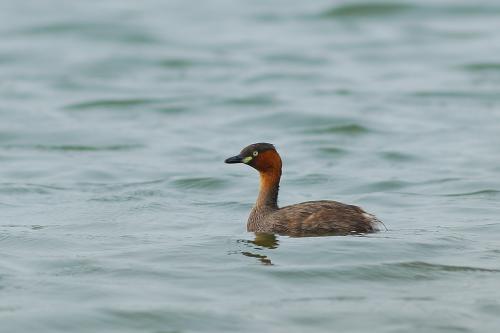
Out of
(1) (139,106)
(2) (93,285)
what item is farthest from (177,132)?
(2) (93,285)

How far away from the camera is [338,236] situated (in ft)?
37.4

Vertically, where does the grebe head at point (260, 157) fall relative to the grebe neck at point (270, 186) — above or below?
above

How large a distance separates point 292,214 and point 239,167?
493 cm

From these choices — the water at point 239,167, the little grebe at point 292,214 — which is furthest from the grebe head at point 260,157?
the water at point 239,167

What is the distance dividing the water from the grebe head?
2.21 feet

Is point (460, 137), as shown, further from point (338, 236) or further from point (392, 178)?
point (338, 236)

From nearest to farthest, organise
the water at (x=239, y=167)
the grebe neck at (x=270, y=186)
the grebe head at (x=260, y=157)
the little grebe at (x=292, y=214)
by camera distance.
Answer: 1. the water at (x=239, y=167)
2. the little grebe at (x=292, y=214)
3. the grebe head at (x=260, y=157)
4. the grebe neck at (x=270, y=186)

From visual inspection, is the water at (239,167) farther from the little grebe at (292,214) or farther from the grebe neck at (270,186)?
the grebe neck at (270,186)

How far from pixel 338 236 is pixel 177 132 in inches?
317

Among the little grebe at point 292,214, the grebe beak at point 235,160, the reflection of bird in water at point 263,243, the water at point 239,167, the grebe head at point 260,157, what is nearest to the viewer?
the water at point 239,167

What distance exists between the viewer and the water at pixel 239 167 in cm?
937

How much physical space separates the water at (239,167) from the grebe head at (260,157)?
0.67 meters

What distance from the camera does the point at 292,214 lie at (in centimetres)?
1170

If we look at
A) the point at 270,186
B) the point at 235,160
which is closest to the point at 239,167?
the point at 270,186
